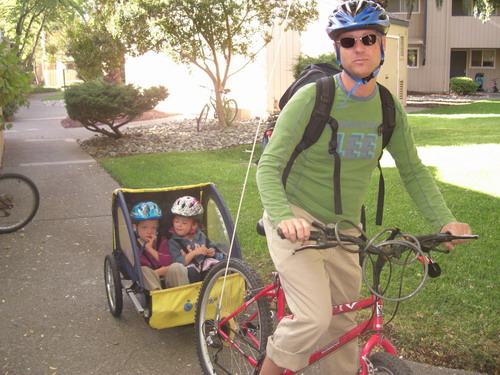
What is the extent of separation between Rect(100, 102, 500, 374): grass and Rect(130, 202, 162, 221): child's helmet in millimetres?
1252

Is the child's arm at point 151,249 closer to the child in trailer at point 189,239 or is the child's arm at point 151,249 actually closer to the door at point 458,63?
the child in trailer at point 189,239

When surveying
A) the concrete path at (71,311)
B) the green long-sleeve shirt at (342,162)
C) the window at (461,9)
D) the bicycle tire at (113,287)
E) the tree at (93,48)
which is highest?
the window at (461,9)

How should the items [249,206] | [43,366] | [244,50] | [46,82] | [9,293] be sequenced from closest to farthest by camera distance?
[43,366] → [9,293] → [249,206] → [244,50] → [46,82]

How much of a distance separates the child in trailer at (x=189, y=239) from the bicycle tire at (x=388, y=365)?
2140 mm

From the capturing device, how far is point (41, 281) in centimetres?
575

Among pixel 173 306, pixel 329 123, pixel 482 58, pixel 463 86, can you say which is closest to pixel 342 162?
pixel 329 123

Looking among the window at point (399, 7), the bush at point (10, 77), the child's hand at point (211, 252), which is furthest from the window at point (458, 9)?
the child's hand at point (211, 252)

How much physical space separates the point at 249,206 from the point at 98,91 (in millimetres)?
7161

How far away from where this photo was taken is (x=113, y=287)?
4.85 metres

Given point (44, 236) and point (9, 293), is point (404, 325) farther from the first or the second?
point (44, 236)

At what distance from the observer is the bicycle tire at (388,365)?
255cm

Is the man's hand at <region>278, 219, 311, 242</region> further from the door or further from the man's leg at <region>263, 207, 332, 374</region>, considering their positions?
the door

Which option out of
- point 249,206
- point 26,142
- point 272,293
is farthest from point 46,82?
point 272,293

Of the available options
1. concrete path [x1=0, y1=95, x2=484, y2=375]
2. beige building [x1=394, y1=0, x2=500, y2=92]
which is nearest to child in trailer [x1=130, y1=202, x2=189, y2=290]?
concrete path [x1=0, y1=95, x2=484, y2=375]
